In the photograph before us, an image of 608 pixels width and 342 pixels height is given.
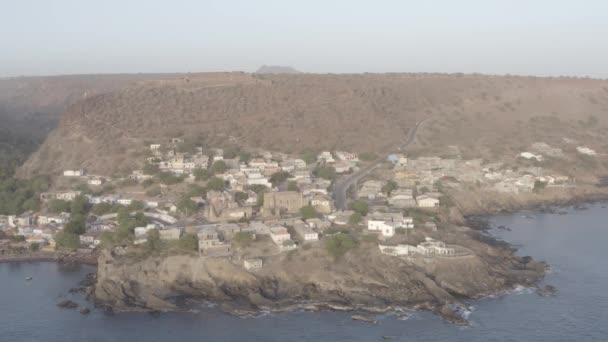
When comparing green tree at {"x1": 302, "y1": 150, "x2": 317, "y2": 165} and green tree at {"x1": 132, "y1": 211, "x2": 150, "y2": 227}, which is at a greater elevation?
green tree at {"x1": 302, "y1": 150, "x2": 317, "y2": 165}

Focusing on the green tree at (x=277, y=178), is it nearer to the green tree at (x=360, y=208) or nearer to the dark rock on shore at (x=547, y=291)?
the green tree at (x=360, y=208)

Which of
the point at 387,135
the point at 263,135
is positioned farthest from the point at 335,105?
the point at 263,135

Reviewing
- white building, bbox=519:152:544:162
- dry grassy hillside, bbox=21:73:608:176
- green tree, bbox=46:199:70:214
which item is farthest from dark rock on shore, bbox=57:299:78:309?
white building, bbox=519:152:544:162

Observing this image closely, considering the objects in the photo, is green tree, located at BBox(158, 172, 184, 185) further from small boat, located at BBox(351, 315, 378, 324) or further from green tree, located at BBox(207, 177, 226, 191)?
small boat, located at BBox(351, 315, 378, 324)

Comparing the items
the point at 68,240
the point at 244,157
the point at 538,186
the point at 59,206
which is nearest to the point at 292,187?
Result: the point at 244,157

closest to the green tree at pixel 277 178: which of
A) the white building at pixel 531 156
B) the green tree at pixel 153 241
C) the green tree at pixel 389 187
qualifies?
the green tree at pixel 389 187
